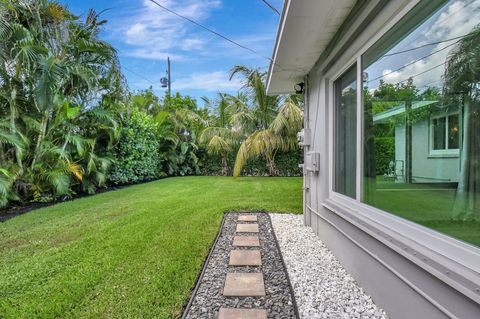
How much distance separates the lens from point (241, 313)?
2.07m

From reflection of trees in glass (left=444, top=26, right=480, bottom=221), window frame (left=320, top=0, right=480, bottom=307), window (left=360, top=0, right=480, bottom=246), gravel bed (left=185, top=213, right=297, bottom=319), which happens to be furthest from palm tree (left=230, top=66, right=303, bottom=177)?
reflection of trees in glass (left=444, top=26, right=480, bottom=221)

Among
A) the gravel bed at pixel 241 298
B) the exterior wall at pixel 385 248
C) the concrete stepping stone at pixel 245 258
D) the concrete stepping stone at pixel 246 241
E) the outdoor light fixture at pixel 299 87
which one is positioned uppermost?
the outdoor light fixture at pixel 299 87

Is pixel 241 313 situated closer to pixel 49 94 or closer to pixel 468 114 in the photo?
pixel 468 114

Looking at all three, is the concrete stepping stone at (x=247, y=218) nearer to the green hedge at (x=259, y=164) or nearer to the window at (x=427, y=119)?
the window at (x=427, y=119)

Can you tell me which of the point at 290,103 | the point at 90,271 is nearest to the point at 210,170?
the point at 290,103

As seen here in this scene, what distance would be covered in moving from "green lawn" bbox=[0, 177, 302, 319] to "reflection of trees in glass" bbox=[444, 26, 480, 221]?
2011 mm

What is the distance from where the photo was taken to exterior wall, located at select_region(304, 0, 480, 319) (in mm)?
1458

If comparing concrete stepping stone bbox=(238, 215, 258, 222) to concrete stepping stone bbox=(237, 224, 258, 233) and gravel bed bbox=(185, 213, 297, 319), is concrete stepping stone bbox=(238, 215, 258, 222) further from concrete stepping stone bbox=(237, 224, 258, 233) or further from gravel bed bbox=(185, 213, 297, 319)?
gravel bed bbox=(185, 213, 297, 319)

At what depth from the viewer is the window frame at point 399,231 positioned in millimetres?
1362

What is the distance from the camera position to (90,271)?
278 cm

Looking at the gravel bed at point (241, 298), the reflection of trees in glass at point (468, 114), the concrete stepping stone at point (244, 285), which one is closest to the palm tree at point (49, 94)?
the gravel bed at point (241, 298)

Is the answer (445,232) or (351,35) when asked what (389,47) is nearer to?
(351,35)

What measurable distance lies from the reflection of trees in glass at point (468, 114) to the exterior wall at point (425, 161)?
0.28 ft

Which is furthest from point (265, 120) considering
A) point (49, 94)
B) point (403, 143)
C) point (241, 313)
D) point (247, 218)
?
point (241, 313)
